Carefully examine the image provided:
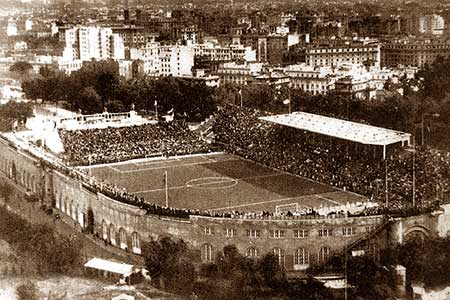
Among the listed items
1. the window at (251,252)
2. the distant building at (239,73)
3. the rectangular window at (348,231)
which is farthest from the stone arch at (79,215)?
the distant building at (239,73)

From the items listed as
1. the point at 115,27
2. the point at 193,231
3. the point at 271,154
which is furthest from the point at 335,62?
the point at 193,231

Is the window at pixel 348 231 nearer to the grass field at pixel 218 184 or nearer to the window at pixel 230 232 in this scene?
the window at pixel 230 232

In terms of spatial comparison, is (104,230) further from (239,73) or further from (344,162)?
(239,73)

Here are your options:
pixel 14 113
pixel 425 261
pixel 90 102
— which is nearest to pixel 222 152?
pixel 90 102

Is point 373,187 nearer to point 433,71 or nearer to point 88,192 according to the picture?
point 88,192

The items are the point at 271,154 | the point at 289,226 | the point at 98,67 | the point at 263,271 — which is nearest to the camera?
the point at 263,271

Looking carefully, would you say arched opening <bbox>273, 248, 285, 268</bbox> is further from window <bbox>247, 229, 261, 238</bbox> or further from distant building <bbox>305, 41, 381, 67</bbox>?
distant building <bbox>305, 41, 381, 67</bbox>

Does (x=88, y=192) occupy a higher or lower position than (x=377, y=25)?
lower

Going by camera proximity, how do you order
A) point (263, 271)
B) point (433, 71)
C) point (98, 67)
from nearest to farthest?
point (263, 271), point (433, 71), point (98, 67)

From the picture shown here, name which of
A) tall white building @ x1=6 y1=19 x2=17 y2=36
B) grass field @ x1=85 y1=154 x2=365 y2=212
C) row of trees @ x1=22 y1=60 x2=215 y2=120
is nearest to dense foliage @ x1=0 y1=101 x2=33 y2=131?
row of trees @ x1=22 y1=60 x2=215 y2=120
